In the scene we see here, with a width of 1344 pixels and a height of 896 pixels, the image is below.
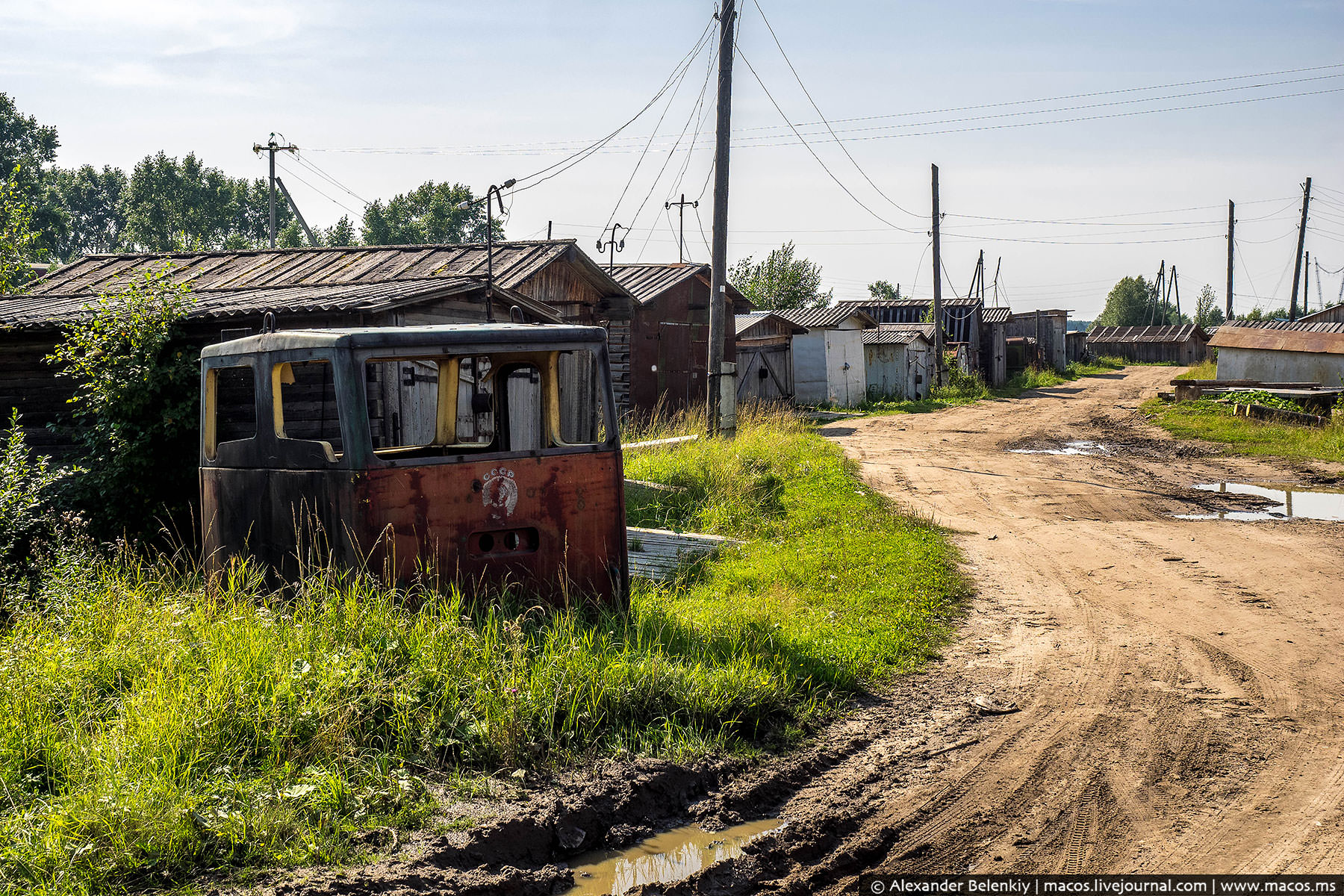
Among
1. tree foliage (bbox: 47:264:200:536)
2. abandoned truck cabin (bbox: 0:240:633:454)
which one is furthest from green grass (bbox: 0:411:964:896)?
abandoned truck cabin (bbox: 0:240:633:454)

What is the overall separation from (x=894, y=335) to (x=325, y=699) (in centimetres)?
3065

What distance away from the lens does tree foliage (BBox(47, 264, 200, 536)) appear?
9.40 meters

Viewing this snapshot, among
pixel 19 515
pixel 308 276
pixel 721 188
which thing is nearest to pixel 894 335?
pixel 721 188

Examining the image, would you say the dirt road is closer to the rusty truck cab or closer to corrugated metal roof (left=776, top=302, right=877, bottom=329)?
the rusty truck cab

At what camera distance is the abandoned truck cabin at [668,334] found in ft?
69.2

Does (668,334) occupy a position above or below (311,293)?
above

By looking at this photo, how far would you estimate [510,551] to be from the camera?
229 inches

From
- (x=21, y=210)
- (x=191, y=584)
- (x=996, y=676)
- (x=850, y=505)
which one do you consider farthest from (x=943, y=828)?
(x=21, y=210)

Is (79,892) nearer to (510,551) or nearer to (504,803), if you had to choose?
A: (504,803)

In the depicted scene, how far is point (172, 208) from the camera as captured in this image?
6481 cm

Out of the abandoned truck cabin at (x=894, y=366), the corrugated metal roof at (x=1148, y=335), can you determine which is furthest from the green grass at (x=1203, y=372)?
the corrugated metal roof at (x=1148, y=335)

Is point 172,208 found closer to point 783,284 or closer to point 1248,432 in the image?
point 783,284

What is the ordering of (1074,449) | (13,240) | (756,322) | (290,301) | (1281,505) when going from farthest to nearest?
(756,322)
(1074,449)
(13,240)
(1281,505)
(290,301)

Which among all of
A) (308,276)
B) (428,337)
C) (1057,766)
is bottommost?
(1057,766)
